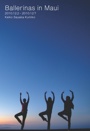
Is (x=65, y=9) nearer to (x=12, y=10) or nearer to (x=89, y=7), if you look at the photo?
(x=89, y=7)

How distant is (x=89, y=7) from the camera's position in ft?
27.3

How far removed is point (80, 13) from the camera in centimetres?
828

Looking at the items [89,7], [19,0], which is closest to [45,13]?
[19,0]

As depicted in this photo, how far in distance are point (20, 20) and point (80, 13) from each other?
2019 mm

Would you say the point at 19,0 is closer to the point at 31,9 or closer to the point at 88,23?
the point at 31,9

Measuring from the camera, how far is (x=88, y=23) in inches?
322

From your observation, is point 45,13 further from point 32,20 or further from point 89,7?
point 89,7

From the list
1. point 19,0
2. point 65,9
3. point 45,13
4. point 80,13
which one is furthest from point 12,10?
point 80,13

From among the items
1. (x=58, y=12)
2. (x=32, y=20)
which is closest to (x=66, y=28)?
(x=58, y=12)

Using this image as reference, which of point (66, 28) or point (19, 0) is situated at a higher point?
point (19, 0)

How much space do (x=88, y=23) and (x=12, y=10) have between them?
2556 mm

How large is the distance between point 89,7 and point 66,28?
3.42 feet

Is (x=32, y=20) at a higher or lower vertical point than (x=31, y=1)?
lower

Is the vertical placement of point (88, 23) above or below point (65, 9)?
below
